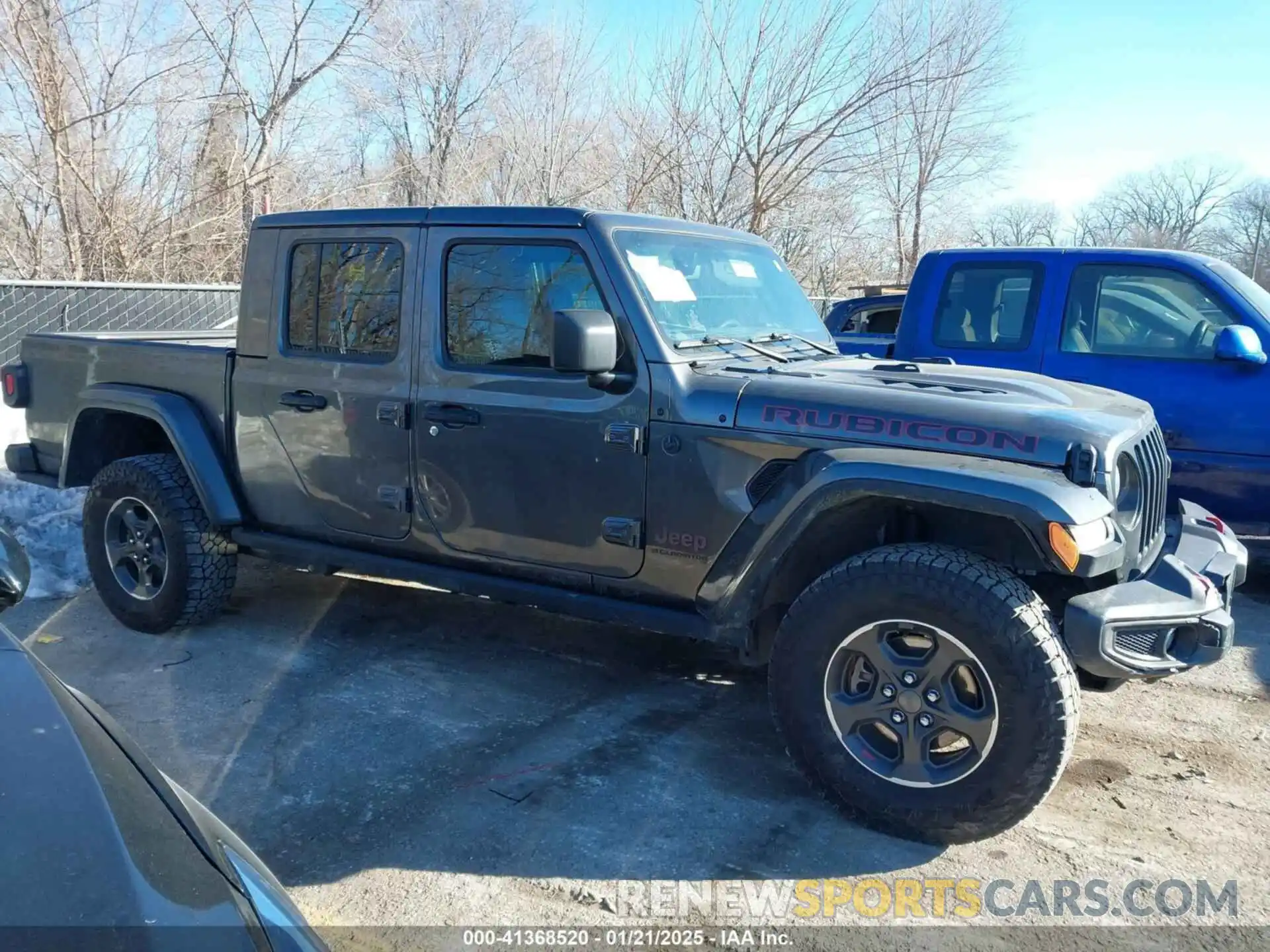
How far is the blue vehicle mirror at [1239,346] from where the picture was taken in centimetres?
505

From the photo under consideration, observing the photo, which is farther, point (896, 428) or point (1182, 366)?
point (1182, 366)

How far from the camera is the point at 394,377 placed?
402 centimetres

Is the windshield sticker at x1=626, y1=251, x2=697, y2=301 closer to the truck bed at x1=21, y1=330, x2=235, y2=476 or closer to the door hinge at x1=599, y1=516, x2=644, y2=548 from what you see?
the door hinge at x1=599, y1=516, x2=644, y2=548

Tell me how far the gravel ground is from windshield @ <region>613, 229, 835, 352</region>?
1509mm

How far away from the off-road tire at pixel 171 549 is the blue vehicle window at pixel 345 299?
36.5 inches

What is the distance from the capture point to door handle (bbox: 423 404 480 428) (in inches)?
150

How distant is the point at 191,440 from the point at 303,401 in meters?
0.70

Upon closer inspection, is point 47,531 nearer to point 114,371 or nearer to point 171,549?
point 114,371

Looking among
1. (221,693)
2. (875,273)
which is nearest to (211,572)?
(221,693)

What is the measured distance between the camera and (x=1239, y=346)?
5047 mm

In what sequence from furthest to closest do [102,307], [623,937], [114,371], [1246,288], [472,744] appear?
1. [102,307]
2. [1246,288]
3. [114,371]
4. [472,744]
5. [623,937]

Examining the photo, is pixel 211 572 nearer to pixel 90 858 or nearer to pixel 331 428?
pixel 331 428

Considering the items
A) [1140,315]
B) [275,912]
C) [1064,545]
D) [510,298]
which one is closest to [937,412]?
[1064,545]

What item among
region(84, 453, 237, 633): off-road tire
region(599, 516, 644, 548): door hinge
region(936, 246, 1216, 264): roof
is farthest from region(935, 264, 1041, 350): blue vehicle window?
region(84, 453, 237, 633): off-road tire
